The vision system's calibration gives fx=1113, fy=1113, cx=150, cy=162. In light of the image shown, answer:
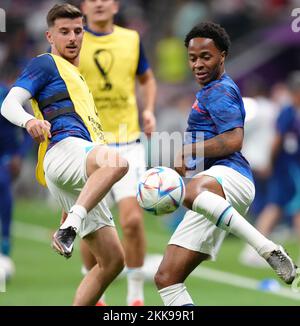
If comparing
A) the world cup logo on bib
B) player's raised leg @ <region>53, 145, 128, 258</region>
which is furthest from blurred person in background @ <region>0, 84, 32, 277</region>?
player's raised leg @ <region>53, 145, 128, 258</region>

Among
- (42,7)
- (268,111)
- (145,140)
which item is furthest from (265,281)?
(42,7)

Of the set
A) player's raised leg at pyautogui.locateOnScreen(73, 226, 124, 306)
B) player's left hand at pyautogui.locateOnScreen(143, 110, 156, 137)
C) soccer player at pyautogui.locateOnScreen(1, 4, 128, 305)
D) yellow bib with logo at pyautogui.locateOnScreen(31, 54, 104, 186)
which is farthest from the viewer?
player's left hand at pyautogui.locateOnScreen(143, 110, 156, 137)

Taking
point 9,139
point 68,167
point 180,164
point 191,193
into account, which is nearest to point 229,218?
point 191,193

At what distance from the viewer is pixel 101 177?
26.8 ft

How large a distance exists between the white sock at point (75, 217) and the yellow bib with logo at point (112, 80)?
9.12ft

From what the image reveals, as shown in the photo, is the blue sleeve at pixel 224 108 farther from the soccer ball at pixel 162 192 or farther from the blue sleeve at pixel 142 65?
the blue sleeve at pixel 142 65

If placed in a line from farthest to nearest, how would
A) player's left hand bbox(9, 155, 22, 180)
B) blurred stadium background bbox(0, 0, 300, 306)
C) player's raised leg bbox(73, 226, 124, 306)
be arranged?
blurred stadium background bbox(0, 0, 300, 306) → player's left hand bbox(9, 155, 22, 180) → player's raised leg bbox(73, 226, 124, 306)

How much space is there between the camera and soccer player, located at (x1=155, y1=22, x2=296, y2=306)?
27.0 feet

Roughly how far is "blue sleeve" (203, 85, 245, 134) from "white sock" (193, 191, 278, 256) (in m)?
0.57

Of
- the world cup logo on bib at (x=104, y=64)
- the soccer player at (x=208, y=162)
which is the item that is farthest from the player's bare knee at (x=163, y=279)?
the world cup logo on bib at (x=104, y=64)

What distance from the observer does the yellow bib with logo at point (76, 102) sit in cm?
862

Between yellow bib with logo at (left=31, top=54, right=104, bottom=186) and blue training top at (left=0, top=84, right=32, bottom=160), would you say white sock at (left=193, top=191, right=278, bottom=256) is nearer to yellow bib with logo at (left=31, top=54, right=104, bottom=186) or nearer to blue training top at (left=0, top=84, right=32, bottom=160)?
yellow bib with logo at (left=31, top=54, right=104, bottom=186)

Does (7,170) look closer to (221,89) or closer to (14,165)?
(14,165)
